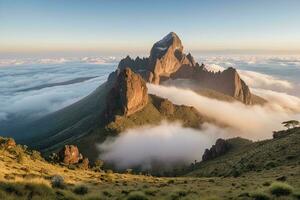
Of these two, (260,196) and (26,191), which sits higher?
(26,191)

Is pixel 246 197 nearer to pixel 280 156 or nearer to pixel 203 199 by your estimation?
pixel 203 199

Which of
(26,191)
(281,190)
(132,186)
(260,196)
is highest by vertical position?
(26,191)

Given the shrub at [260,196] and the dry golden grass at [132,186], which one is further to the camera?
the dry golden grass at [132,186]

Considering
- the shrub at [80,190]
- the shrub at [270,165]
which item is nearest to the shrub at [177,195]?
the shrub at [80,190]

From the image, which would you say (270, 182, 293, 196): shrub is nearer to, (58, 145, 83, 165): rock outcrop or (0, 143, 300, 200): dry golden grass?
(0, 143, 300, 200): dry golden grass

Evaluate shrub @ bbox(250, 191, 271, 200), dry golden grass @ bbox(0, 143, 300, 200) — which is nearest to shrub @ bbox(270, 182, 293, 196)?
dry golden grass @ bbox(0, 143, 300, 200)

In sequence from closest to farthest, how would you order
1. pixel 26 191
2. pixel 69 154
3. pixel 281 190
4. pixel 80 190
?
1. pixel 26 191
2. pixel 281 190
3. pixel 80 190
4. pixel 69 154

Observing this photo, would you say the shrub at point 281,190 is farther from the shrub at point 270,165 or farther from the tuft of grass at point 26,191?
the shrub at point 270,165

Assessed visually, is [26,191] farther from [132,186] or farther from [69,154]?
[69,154]

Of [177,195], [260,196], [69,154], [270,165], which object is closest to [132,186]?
[177,195]

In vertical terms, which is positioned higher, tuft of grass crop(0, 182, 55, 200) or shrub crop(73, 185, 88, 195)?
tuft of grass crop(0, 182, 55, 200)

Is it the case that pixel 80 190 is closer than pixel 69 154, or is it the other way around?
pixel 80 190

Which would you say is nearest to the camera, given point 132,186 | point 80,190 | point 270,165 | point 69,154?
point 80,190

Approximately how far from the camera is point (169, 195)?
2862cm
